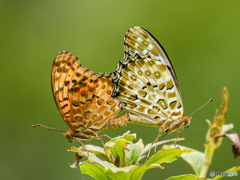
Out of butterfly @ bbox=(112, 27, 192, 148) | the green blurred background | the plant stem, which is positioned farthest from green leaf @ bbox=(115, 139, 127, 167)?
the green blurred background

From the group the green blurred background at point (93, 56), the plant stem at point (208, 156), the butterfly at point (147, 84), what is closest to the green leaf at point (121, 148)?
the plant stem at point (208, 156)

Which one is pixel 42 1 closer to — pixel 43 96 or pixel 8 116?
pixel 43 96

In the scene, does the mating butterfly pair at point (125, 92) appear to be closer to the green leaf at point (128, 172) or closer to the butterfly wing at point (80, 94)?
the butterfly wing at point (80, 94)

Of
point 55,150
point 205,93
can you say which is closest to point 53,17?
Answer: point 55,150

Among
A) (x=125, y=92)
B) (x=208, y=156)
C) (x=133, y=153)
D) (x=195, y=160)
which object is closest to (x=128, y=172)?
(x=133, y=153)

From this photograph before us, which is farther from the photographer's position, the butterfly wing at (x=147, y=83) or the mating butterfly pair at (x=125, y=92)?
the butterfly wing at (x=147, y=83)

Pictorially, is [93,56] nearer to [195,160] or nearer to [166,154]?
[195,160]

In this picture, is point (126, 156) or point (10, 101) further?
point (10, 101)

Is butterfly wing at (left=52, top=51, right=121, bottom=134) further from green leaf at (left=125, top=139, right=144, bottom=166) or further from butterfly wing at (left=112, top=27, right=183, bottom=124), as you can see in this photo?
green leaf at (left=125, top=139, right=144, bottom=166)
